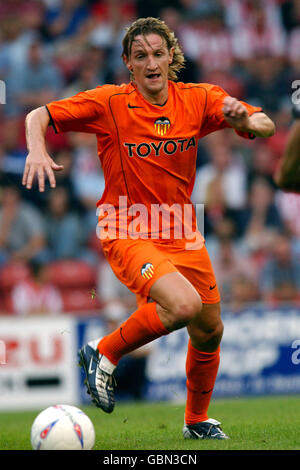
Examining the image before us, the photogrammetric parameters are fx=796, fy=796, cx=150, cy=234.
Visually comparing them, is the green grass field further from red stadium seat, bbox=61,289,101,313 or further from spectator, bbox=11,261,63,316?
red stadium seat, bbox=61,289,101,313

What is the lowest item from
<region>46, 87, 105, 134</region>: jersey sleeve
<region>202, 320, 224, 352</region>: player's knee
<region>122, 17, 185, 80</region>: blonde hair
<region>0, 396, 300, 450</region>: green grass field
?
<region>0, 396, 300, 450</region>: green grass field

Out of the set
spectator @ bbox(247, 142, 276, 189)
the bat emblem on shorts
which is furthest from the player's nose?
spectator @ bbox(247, 142, 276, 189)

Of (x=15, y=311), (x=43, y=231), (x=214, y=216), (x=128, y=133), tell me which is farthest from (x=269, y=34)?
(x=128, y=133)

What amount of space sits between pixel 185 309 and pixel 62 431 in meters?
1.10

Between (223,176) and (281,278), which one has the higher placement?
(223,176)

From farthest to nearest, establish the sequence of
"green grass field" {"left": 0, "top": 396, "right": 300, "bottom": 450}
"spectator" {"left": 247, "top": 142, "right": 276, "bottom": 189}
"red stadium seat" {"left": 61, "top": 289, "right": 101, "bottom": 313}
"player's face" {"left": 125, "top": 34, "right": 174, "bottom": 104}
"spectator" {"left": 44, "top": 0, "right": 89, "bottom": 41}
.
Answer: "spectator" {"left": 44, "top": 0, "right": 89, "bottom": 41}
"spectator" {"left": 247, "top": 142, "right": 276, "bottom": 189}
"red stadium seat" {"left": 61, "top": 289, "right": 101, "bottom": 313}
"player's face" {"left": 125, "top": 34, "right": 174, "bottom": 104}
"green grass field" {"left": 0, "top": 396, "right": 300, "bottom": 450}

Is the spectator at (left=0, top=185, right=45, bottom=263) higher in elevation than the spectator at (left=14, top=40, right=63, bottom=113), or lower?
lower

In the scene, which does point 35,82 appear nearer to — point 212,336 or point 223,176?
point 223,176

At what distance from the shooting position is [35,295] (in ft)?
38.8

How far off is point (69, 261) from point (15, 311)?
3.77ft

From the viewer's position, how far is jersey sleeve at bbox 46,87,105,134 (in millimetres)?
5645

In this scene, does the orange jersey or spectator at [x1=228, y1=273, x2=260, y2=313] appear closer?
the orange jersey

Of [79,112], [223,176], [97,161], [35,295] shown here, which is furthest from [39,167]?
[97,161]

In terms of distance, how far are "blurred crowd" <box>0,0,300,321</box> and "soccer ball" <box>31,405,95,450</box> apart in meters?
5.83
